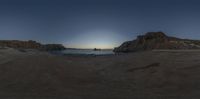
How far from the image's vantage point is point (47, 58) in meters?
28.7

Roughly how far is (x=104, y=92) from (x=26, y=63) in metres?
10.6

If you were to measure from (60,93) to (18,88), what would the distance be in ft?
11.7

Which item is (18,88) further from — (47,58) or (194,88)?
(194,88)

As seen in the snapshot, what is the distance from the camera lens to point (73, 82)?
874 inches

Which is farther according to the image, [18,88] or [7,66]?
[7,66]

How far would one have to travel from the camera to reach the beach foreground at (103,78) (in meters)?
17.9

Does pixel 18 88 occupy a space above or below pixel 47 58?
below

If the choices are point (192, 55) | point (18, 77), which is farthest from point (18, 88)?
point (192, 55)

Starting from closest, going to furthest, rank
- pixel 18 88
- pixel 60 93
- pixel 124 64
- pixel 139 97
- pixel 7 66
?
pixel 139 97 < pixel 60 93 < pixel 18 88 < pixel 7 66 < pixel 124 64

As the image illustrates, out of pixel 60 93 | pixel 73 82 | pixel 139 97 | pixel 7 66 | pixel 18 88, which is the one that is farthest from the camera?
pixel 7 66

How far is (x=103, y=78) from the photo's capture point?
23.6m

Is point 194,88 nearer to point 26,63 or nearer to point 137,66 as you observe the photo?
Answer: point 137,66

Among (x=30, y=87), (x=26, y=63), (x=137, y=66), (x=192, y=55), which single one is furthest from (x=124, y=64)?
(x=30, y=87)

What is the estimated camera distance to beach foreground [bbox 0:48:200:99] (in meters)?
17.9
